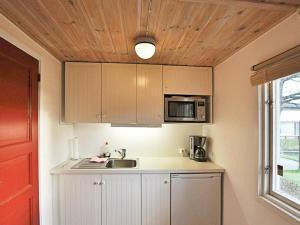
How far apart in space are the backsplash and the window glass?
Result: 140cm

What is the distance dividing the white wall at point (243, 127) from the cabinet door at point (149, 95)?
Result: 2.46ft

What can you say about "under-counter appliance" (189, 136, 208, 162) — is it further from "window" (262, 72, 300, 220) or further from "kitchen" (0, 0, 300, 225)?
"window" (262, 72, 300, 220)

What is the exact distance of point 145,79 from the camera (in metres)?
2.44

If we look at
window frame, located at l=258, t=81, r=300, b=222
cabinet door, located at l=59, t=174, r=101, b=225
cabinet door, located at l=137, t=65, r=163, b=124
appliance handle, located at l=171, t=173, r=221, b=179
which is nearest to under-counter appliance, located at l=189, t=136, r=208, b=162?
appliance handle, located at l=171, t=173, r=221, b=179

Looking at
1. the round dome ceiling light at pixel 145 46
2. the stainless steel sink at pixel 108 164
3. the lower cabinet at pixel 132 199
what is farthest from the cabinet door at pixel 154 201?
the round dome ceiling light at pixel 145 46

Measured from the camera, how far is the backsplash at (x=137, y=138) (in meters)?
2.72

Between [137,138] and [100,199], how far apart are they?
96 centimetres

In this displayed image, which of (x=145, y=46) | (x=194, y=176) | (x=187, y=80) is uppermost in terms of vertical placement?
(x=145, y=46)

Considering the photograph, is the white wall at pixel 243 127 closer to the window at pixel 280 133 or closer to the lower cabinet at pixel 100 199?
the window at pixel 280 133

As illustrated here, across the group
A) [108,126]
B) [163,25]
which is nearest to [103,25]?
[163,25]

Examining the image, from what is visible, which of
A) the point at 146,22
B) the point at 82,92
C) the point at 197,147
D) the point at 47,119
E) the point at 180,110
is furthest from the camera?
the point at 197,147

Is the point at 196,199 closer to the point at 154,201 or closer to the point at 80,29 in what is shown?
the point at 154,201

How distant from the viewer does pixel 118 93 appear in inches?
94.9

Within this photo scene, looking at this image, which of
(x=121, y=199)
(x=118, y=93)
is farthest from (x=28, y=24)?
(x=121, y=199)
